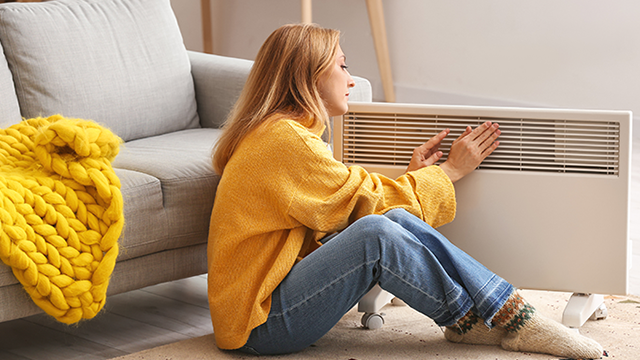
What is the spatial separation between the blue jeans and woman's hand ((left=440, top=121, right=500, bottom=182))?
169 mm

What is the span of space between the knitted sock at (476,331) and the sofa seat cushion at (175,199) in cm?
58

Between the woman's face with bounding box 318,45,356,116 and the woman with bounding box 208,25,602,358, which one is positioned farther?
the woman's face with bounding box 318,45,356,116

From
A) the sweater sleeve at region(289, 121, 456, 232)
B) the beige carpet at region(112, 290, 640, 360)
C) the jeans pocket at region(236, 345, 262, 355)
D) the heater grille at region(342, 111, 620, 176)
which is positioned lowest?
the beige carpet at region(112, 290, 640, 360)

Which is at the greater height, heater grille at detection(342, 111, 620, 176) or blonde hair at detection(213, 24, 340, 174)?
blonde hair at detection(213, 24, 340, 174)

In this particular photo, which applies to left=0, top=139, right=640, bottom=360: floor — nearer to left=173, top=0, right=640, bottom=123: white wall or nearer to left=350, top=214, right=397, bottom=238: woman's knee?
left=350, top=214, right=397, bottom=238: woman's knee

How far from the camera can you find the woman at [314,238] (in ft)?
4.01

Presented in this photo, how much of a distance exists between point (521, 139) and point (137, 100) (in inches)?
40.1

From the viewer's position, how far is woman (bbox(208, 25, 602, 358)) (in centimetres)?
122

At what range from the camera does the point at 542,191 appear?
1401 mm

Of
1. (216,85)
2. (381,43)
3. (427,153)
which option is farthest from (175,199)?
(381,43)

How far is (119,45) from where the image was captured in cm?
191

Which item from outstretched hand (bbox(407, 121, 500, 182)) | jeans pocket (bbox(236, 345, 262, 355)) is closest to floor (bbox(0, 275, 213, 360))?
jeans pocket (bbox(236, 345, 262, 355))

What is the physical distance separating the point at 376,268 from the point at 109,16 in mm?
1136

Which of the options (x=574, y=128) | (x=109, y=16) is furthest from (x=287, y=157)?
(x=109, y=16)
